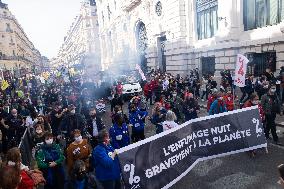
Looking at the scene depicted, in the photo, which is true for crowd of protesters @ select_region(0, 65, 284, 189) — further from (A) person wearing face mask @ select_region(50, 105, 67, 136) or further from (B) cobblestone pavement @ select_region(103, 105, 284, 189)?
(B) cobblestone pavement @ select_region(103, 105, 284, 189)

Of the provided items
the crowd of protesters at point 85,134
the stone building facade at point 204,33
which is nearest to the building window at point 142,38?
the stone building facade at point 204,33

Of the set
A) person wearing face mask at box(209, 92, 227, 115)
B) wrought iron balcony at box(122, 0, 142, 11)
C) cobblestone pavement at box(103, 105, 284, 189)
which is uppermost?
wrought iron balcony at box(122, 0, 142, 11)

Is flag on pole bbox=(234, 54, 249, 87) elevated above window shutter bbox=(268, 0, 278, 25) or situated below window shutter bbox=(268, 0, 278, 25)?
below

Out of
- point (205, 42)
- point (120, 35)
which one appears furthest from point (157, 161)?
point (120, 35)

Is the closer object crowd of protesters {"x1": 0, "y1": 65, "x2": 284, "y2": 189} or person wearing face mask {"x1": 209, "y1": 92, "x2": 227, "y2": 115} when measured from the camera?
crowd of protesters {"x1": 0, "y1": 65, "x2": 284, "y2": 189}

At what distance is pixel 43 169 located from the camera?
666 cm

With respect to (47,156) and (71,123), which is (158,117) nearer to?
(71,123)

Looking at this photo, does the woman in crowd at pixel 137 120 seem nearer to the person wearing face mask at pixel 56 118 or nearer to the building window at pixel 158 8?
the person wearing face mask at pixel 56 118

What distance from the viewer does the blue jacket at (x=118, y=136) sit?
7.62 m

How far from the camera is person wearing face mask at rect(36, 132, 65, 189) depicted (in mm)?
6555

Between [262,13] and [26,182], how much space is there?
736 inches

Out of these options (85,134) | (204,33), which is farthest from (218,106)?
(204,33)

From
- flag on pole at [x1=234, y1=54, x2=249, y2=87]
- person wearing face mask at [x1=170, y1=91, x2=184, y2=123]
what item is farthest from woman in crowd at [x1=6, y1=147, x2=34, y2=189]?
flag on pole at [x1=234, y1=54, x2=249, y2=87]

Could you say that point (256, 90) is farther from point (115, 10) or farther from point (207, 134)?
point (115, 10)
